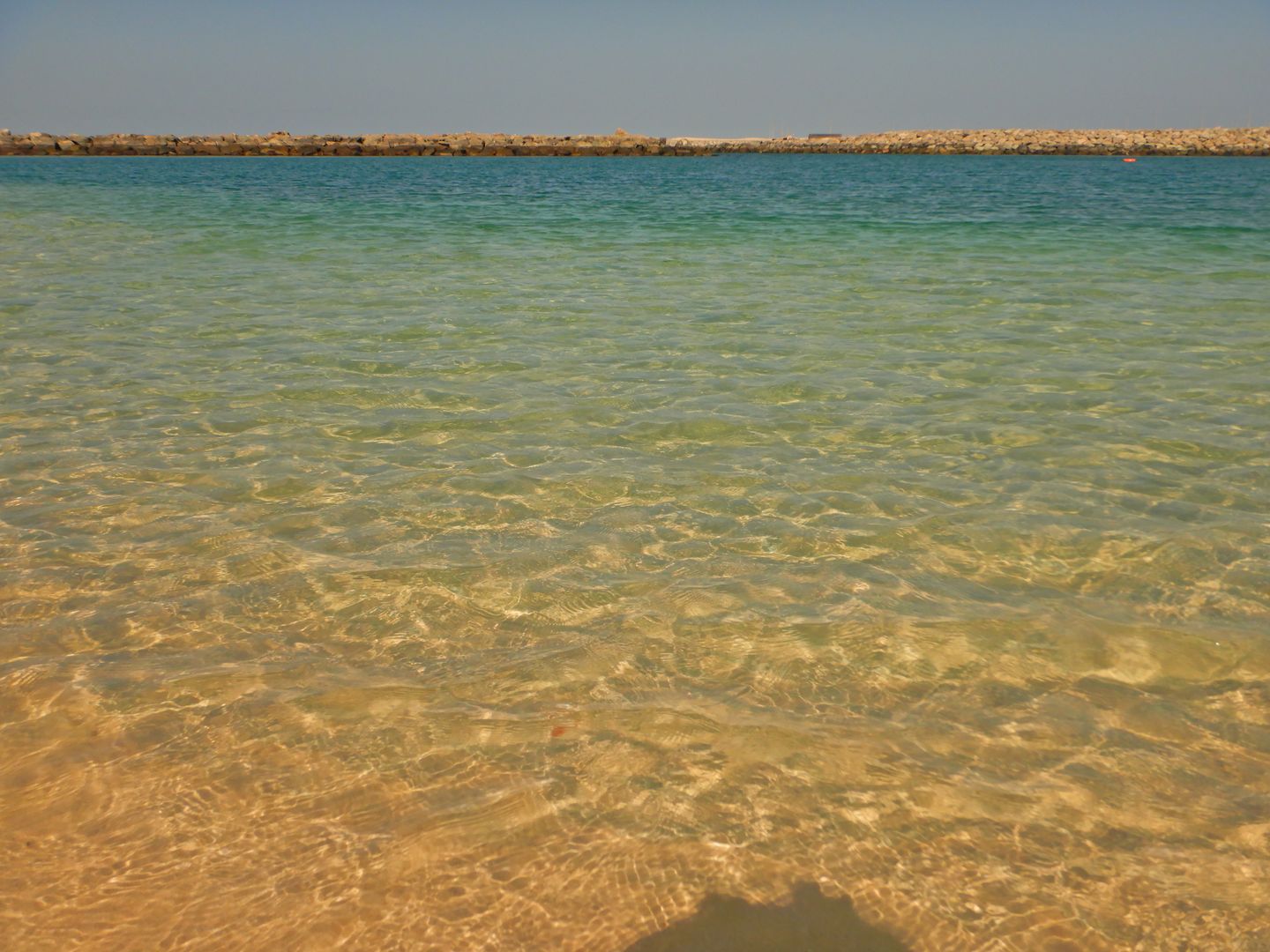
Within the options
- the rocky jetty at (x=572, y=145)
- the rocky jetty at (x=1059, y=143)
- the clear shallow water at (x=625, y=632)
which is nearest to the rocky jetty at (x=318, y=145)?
the rocky jetty at (x=572, y=145)

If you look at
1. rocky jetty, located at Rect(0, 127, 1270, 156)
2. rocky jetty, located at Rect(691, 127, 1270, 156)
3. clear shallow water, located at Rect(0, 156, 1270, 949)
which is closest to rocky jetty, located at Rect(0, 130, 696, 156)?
rocky jetty, located at Rect(0, 127, 1270, 156)

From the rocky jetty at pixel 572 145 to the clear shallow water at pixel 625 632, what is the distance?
9361cm

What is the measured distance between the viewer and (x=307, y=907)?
8.35 ft

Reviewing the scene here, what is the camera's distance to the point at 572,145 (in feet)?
327

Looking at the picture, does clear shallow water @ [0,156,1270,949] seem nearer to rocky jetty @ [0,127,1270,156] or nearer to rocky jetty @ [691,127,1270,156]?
rocky jetty @ [0,127,1270,156]

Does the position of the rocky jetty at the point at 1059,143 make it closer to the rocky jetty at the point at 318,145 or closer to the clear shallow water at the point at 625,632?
the rocky jetty at the point at 318,145

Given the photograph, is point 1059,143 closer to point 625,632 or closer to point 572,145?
point 572,145

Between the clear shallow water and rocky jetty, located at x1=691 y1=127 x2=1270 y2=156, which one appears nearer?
the clear shallow water

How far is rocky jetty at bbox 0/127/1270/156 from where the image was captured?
295ft

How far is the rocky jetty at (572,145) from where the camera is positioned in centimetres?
8988

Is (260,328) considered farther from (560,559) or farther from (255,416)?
(560,559)

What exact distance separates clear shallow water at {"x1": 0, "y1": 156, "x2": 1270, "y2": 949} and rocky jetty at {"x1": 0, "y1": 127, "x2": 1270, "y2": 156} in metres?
93.6

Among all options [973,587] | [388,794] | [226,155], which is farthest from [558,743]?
[226,155]

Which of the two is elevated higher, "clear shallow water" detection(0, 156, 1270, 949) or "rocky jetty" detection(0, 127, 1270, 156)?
"rocky jetty" detection(0, 127, 1270, 156)
